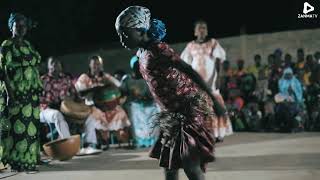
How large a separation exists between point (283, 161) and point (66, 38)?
844 cm

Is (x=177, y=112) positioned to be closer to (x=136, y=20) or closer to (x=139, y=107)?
(x=136, y=20)

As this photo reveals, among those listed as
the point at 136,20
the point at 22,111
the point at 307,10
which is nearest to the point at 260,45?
the point at 307,10

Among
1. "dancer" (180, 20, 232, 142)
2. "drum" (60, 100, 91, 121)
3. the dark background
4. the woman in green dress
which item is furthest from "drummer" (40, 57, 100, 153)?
the dark background

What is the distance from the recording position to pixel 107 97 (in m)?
9.05

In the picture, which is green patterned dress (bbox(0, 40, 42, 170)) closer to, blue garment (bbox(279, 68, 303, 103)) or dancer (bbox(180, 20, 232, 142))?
dancer (bbox(180, 20, 232, 142))

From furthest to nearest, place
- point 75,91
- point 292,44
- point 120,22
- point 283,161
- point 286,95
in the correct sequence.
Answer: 1. point 292,44
2. point 286,95
3. point 75,91
4. point 283,161
5. point 120,22

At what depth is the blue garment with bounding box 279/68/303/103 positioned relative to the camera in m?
10.2

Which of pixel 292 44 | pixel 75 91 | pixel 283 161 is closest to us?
pixel 283 161

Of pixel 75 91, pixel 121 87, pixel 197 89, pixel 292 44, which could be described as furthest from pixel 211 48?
pixel 197 89

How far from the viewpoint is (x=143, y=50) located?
175 inches

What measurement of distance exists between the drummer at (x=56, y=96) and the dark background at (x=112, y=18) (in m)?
5.10

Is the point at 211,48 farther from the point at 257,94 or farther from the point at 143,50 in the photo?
the point at 143,50

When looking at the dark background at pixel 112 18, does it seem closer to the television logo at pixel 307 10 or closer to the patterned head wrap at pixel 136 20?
the television logo at pixel 307 10

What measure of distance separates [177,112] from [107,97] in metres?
4.64
